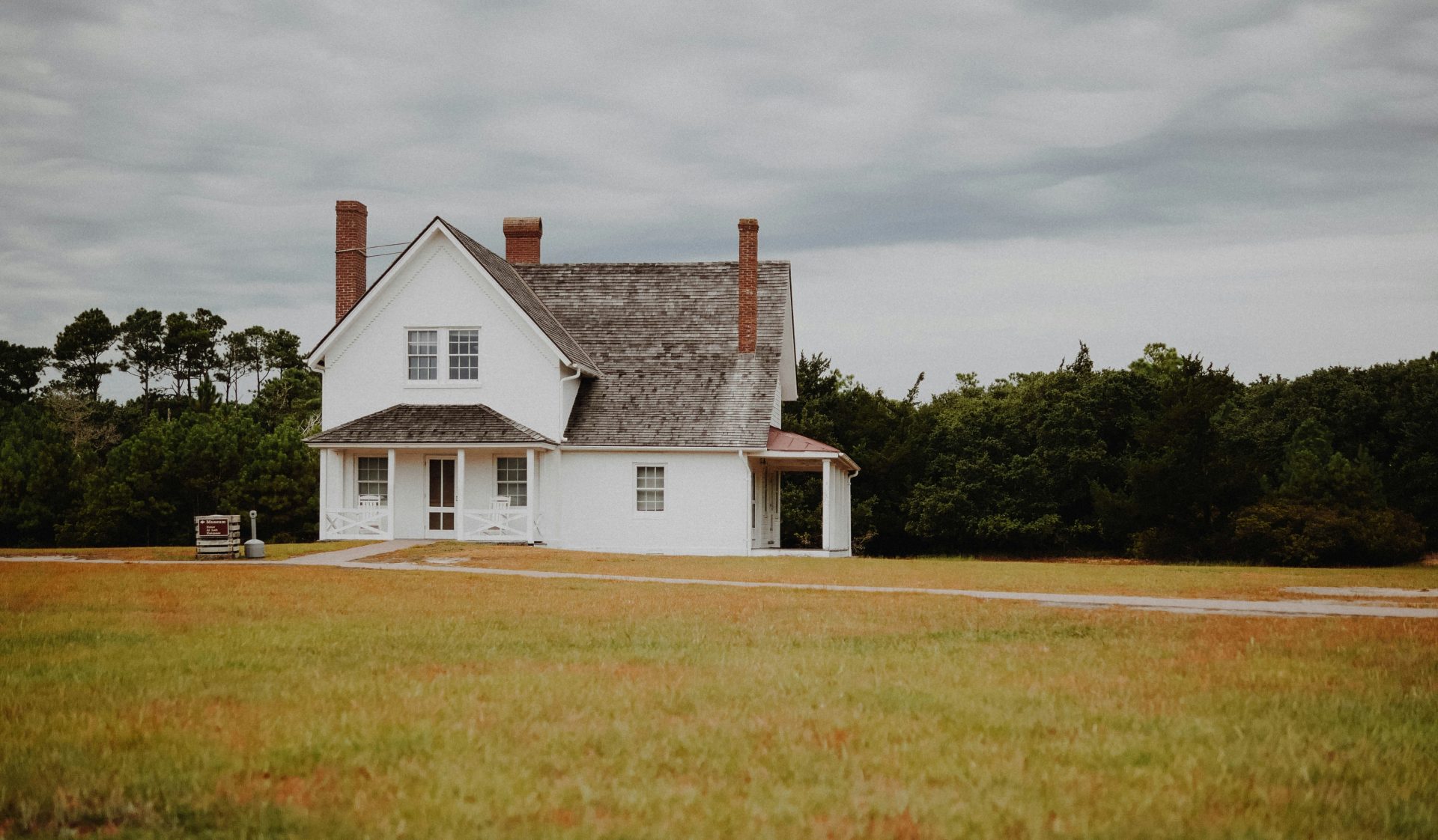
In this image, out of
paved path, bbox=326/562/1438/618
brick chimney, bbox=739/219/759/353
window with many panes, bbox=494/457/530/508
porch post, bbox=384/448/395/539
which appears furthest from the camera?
brick chimney, bbox=739/219/759/353

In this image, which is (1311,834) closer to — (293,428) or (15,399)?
(293,428)

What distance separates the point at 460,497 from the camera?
30.8 meters

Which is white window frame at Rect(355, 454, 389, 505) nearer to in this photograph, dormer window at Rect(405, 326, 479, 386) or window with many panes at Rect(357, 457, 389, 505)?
window with many panes at Rect(357, 457, 389, 505)

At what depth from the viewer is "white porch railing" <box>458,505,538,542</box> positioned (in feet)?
103

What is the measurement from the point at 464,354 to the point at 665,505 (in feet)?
22.5

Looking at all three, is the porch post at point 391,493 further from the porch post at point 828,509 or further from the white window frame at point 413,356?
the porch post at point 828,509

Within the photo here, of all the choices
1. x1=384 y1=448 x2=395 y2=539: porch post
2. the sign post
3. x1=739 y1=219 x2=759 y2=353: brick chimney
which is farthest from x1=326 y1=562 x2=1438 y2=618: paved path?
x1=739 y1=219 x2=759 y2=353: brick chimney

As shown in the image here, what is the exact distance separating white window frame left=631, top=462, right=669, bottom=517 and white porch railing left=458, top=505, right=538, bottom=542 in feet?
10.3

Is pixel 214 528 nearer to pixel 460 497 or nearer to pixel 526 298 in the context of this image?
pixel 460 497

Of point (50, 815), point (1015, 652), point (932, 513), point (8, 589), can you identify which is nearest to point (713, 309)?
point (932, 513)

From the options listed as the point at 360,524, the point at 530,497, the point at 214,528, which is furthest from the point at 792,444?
the point at 214,528

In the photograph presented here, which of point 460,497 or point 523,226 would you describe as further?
point 523,226

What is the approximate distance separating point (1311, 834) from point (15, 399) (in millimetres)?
88459

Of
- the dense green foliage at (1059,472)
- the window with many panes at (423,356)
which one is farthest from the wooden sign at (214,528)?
the dense green foliage at (1059,472)
